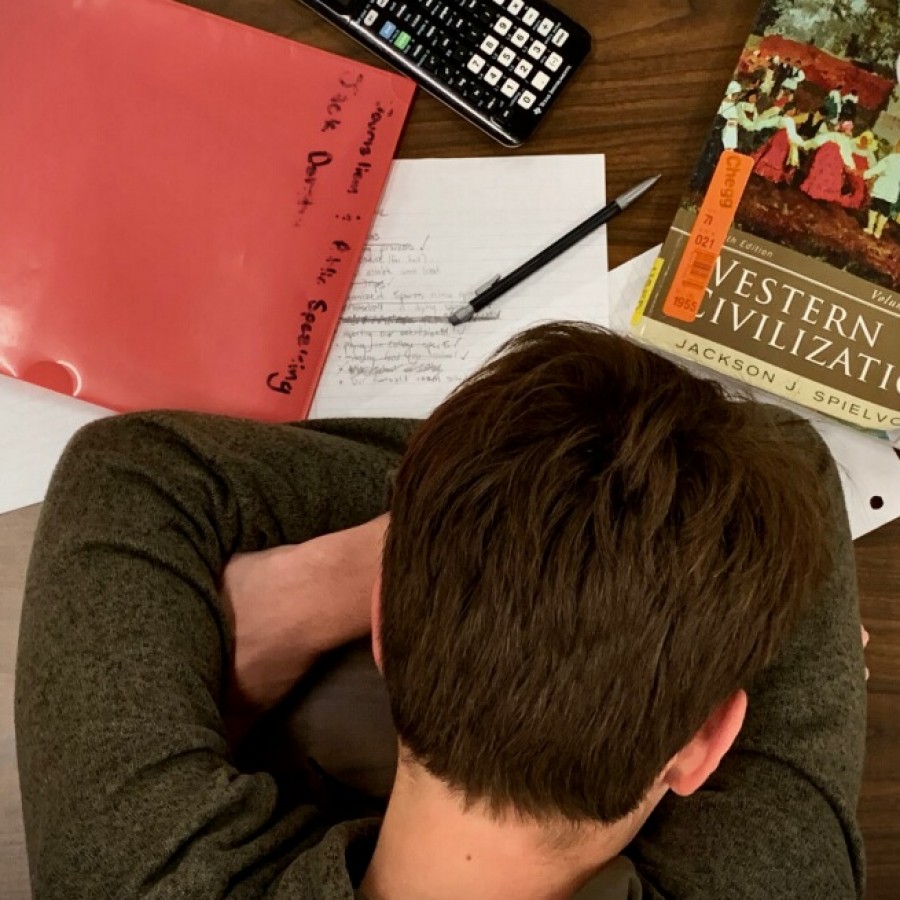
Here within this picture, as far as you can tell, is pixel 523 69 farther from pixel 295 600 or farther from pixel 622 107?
pixel 295 600

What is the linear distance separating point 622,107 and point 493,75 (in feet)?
0.29

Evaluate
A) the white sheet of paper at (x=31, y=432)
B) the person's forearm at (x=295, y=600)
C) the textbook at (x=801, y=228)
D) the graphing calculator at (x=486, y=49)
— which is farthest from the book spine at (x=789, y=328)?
the white sheet of paper at (x=31, y=432)

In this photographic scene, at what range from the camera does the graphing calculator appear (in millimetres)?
629

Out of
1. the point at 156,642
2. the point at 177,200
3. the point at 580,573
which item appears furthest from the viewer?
the point at 177,200

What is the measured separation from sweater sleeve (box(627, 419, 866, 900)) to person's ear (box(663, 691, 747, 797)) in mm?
88

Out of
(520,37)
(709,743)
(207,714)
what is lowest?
(207,714)

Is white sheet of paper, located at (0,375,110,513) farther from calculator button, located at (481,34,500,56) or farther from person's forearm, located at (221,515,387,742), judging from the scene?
calculator button, located at (481,34,500,56)

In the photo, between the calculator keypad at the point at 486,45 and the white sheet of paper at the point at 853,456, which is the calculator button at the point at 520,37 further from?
the white sheet of paper at the point at 853,456

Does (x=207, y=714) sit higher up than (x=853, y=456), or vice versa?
(x=853, y=456)

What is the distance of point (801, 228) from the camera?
0.61 metres

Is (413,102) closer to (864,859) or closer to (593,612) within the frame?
(593,612)

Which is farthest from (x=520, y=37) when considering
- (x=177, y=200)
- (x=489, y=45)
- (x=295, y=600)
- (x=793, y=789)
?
(x=793, y=789)

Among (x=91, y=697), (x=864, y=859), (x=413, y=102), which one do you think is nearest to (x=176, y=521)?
(x=91, y=697)

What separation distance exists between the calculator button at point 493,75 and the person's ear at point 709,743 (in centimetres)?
42
